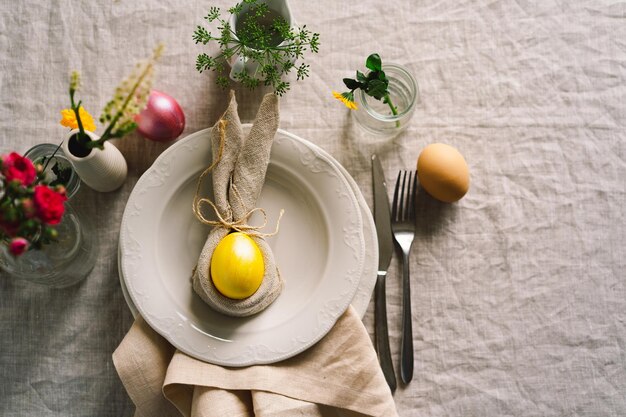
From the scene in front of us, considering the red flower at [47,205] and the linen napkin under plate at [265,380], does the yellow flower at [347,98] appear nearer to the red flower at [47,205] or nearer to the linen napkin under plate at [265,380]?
the linen napkin under plate at [265,380]

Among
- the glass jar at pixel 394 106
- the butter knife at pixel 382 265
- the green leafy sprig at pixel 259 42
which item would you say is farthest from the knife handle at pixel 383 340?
the green leafy sprig at pixel 259 42

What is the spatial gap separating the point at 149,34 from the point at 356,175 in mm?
411

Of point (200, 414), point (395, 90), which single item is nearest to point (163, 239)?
point (200, 414)

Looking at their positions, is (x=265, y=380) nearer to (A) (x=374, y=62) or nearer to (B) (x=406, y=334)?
(B) (x=406, y=334)

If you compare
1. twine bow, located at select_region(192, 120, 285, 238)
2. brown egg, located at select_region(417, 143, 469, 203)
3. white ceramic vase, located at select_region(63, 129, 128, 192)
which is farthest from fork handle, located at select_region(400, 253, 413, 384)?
white ceramic vase, located at select_region(63, 129, 128, 192)

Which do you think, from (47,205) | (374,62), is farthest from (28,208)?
(374,62)

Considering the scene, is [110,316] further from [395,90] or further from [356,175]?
[395,90]

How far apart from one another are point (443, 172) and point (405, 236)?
12 centimetres

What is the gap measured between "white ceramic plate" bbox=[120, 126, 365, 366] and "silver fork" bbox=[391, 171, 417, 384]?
0.09 m

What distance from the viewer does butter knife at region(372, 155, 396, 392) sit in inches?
Answer: 30.3

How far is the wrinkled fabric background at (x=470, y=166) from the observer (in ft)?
2.56

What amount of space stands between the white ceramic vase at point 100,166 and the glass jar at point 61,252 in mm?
37

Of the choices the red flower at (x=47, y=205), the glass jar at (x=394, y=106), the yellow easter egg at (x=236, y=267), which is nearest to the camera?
the red flower at (x=47, y=205)

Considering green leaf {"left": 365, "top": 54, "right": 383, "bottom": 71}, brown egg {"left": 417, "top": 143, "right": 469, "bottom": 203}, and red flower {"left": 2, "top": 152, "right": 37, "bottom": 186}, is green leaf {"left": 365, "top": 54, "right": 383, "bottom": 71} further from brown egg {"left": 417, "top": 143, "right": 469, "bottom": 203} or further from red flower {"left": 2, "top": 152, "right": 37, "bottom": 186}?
red flower {"left": 2, "top": 152, "right": 37, "bottom": 186}
